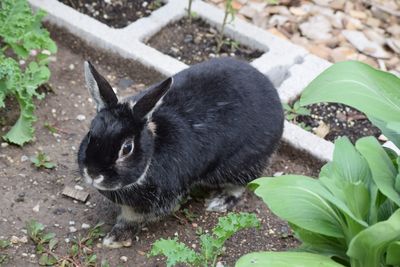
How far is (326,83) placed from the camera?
3381 millimetres

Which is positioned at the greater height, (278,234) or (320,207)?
(320,207)

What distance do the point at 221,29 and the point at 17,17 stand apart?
63.4 inches

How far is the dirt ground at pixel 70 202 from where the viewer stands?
4223 millimetres

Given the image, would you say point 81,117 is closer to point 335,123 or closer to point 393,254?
point 335,123

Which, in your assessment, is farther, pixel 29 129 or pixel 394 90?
pixel 29 129

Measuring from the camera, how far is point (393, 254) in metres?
3.17

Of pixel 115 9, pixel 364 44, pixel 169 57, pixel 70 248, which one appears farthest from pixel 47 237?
pixel 364 44

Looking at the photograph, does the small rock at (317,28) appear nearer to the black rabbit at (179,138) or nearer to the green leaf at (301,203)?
the black rabbit at (179,138)

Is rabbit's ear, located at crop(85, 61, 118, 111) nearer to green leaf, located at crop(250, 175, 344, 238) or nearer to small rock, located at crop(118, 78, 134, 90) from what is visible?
green leaf, located at crop(250, 175, 344, 238)

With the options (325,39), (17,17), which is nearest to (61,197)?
(17,17)

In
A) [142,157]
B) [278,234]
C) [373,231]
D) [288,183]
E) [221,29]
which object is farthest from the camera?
[221,29]

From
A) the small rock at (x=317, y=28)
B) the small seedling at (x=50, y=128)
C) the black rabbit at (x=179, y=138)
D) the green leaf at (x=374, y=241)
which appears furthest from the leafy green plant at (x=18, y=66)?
the green leaf at (x=374, y=241)

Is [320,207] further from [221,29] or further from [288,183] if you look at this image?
[221,29]

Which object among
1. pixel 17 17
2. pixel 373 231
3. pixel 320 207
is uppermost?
pixel 373 231
